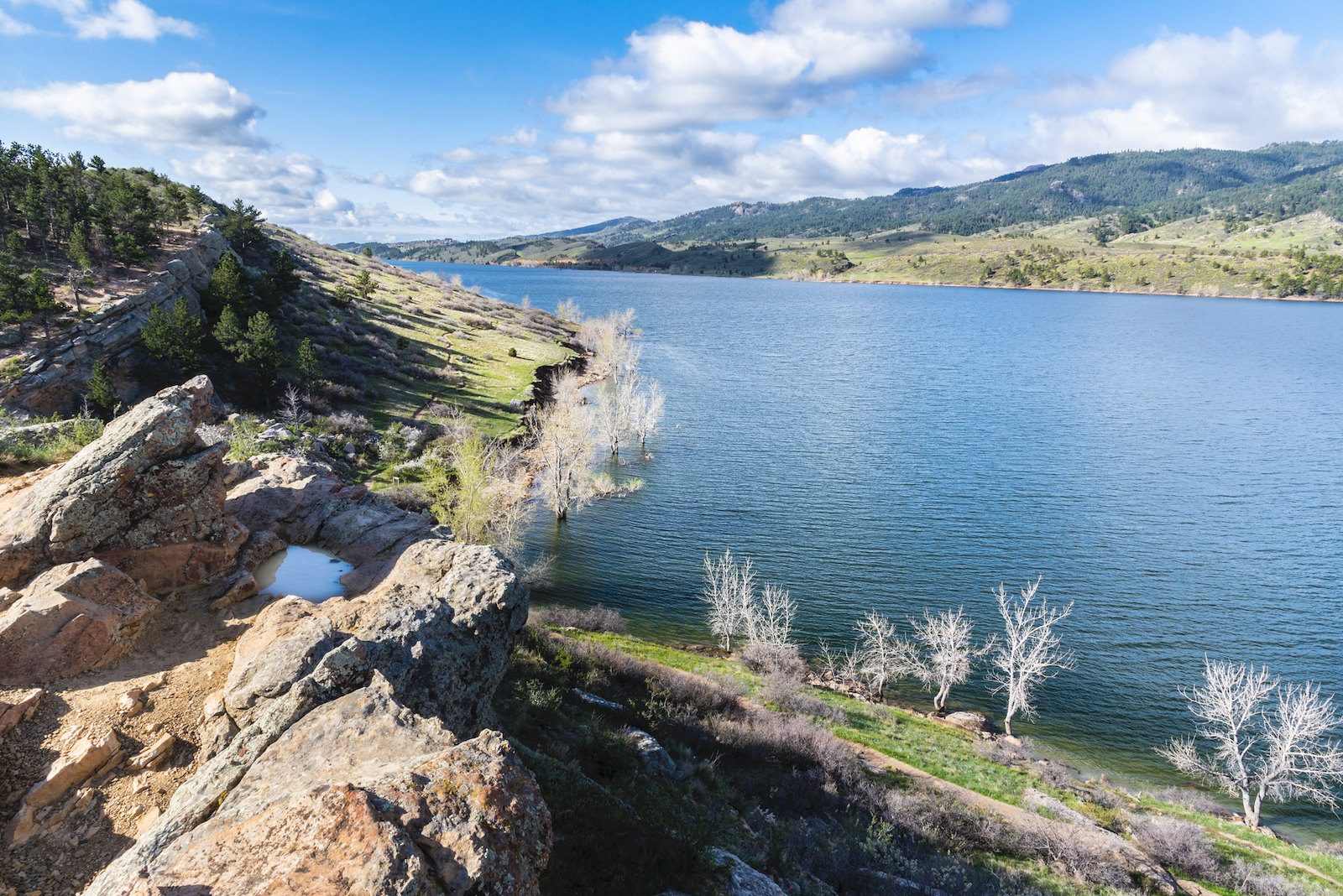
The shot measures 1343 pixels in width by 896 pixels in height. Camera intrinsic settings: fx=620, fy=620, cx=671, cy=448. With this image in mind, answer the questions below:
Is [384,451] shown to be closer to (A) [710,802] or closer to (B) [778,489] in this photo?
(B) [778,489]

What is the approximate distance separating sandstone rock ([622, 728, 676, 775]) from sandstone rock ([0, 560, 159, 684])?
1111 centimetres

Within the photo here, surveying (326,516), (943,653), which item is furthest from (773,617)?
(326,516)

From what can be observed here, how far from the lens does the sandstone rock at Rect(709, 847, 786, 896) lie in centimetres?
1060

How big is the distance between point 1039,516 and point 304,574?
158 ft

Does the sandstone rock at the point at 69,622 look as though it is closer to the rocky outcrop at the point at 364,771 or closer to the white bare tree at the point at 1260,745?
the rocky outcrop at the point at 364,771

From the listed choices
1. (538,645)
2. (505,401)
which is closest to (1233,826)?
(538,645)

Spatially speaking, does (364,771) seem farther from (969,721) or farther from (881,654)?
(969,721)

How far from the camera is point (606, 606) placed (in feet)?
118

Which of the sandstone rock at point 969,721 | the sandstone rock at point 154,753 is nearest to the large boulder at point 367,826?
the sandstone rock at point 154,753

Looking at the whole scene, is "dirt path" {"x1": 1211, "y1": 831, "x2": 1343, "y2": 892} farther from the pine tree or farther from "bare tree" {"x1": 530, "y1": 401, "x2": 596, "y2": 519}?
the pine tree

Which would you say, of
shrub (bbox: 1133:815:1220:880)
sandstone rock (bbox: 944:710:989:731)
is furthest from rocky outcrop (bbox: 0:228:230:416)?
shrub (bbox: 1133:815:1220:880)

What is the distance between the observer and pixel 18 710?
9.57 m

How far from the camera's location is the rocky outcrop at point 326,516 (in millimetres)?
18062

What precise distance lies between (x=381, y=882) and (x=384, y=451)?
4595 cm
